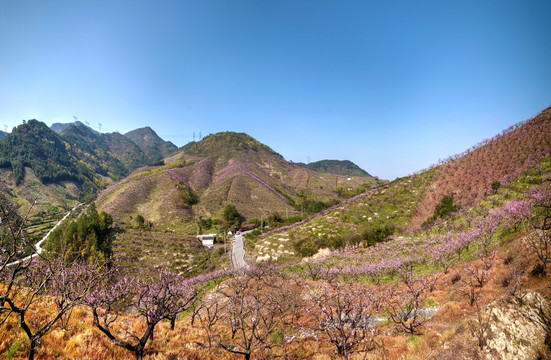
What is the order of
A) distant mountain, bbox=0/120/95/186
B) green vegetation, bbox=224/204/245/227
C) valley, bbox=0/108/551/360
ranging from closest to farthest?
valley, bbox=0/108/551/360
green vegetation, bbox=224/204/245/227
distant mountain, bbox=0/120/95/186

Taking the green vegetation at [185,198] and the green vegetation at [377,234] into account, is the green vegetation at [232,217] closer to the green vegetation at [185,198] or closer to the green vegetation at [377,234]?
the green vegetation at [185,198]

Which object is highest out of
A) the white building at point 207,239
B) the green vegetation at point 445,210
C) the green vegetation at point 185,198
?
the green vegetation at point 185,198

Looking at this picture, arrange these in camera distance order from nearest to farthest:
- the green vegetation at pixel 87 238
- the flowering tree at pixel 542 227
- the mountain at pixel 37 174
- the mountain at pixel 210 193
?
the flowering tree at pixel 542 227 → the green vegetation at pixel 87 238 → the mountain at pixel 210 193 → the mountain at pixel 37 174

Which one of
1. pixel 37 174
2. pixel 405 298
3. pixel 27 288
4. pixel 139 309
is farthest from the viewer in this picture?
pixel 37 174

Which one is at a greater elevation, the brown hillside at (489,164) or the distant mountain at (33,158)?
the distant mountain at (33,158)

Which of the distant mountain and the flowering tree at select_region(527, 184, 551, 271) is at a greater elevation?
the distant mountain

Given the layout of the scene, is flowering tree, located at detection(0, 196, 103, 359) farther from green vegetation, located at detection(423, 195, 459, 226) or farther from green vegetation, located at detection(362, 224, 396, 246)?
green vegetation, located at detection(423, 195, 459, 226)

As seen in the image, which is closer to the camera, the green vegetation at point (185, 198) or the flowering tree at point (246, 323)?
the flowering tree at point (246, 323)

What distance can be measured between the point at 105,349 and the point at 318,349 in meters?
8.71

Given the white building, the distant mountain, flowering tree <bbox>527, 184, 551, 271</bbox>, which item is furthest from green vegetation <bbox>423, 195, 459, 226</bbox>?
the distant mountain

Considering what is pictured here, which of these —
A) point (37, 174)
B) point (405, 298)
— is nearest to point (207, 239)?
point (405, 298)

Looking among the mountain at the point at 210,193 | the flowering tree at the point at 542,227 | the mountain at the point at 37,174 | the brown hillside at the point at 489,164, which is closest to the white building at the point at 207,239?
the mountain at the point at 210,193

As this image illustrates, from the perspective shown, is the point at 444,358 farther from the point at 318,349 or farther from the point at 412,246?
the point at 412,246

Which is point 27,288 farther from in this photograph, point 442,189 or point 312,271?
point 442,189
